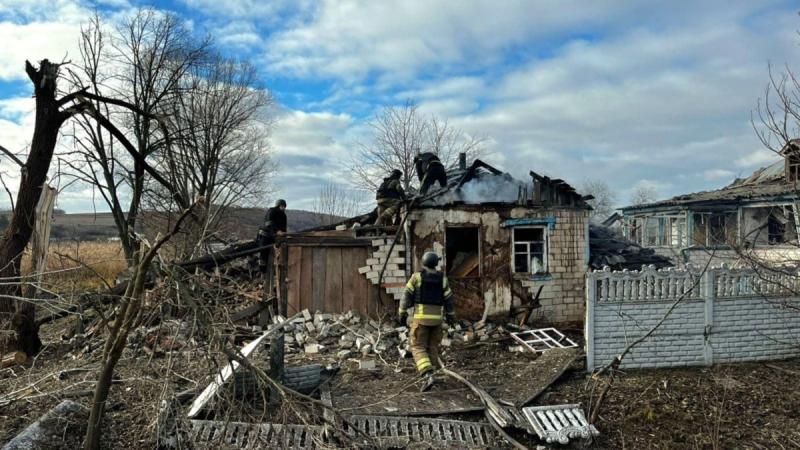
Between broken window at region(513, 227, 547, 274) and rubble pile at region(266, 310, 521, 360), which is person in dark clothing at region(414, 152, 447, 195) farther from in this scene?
rubble pile at region(266, 310, 521, 360)

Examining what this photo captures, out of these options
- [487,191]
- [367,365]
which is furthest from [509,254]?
[367,365]

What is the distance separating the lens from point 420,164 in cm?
1277

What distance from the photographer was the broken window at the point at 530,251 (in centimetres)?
1143

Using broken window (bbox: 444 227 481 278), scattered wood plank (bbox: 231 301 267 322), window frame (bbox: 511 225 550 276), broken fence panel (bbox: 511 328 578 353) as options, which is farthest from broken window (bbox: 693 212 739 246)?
scattered wood plank (bbox: 231 301 267 322)

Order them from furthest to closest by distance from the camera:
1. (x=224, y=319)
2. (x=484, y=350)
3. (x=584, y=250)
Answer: (x=584, y=250), (x=484, y=350), (x=224, y=319)

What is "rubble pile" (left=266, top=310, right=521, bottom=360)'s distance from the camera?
30.6 feet

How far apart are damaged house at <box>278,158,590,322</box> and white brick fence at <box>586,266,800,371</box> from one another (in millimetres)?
3223

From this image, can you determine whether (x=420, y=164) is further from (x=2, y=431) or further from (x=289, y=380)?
(x=2, y=431)

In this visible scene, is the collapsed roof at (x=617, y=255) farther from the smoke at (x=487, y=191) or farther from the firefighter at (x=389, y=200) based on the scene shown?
the firefighter at (x=389, y=200)

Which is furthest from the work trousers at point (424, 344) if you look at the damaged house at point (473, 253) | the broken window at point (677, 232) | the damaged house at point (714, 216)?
the broken window at point (677, 232)

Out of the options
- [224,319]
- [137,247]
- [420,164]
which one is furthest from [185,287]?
[420,164]

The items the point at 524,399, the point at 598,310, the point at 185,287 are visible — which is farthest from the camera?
the point at 598,310

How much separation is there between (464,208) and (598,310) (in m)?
3.89

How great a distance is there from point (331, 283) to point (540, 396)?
501 centimetres
